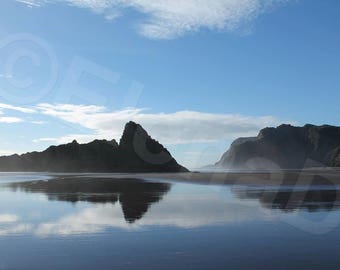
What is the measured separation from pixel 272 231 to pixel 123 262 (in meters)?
9.54

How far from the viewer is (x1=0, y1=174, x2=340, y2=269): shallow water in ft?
53.4

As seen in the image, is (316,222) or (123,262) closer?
(123,262)

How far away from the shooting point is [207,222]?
2606cm

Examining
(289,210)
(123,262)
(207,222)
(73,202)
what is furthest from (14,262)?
(73,202)

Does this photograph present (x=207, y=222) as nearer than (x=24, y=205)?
Yes

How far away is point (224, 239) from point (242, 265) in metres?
5.04

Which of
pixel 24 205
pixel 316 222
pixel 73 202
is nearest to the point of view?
pixel 316 222

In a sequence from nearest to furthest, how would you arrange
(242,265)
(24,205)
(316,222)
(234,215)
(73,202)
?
(242,265)
(316,222)
(234,215)
(24,205)
(73,202)

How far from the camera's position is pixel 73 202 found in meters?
39.6

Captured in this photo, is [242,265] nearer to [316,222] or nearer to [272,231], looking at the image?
[272,231]

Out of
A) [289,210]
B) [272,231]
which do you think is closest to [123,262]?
[272,231]

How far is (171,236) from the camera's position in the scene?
848 inches

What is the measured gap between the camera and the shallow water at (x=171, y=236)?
16266mm

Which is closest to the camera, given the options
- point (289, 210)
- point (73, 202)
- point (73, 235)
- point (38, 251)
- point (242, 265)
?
point (242, 265)
